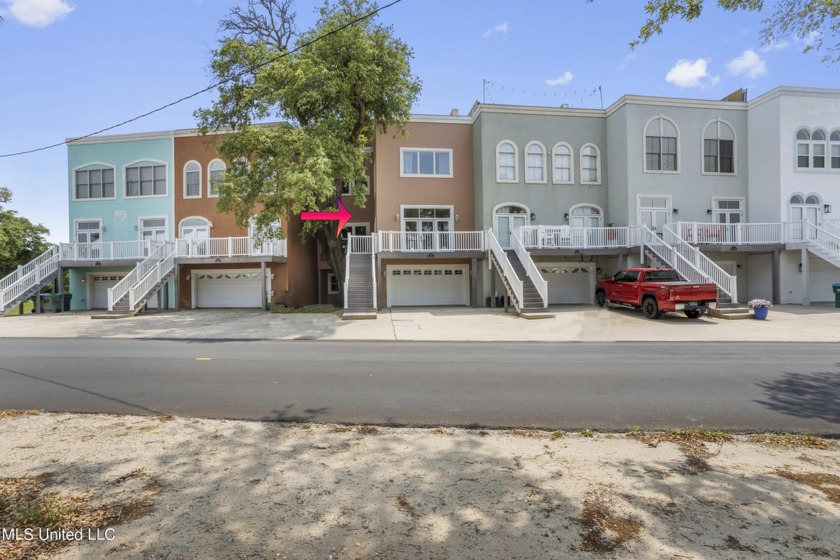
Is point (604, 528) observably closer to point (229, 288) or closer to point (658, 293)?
point (658, 293)

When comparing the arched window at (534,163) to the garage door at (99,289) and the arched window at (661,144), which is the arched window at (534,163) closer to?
the arched window at (661,144)

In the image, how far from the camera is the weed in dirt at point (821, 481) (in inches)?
134

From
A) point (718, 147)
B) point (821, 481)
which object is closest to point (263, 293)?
point (821, 481)

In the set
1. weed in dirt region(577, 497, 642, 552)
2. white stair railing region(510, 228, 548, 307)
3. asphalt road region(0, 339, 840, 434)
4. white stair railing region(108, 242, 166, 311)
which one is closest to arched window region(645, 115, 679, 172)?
white stair railing region(510, 228, 548, 307)

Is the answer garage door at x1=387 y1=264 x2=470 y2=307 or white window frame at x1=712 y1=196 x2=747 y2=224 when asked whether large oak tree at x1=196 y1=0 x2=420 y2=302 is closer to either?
garage door at x1=387 y1=264 x2=470 y2=307

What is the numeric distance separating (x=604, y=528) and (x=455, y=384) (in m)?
4.28

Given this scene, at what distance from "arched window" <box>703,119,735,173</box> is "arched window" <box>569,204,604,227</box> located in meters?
5.71

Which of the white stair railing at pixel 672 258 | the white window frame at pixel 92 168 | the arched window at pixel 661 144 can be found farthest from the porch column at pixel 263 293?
the arched window at pixel 661 144

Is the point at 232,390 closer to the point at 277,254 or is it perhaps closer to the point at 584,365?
the point at 584,365

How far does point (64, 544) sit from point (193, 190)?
26166 millimetres

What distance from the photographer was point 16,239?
30.4 metres

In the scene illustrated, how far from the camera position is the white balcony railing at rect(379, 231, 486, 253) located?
21.7m

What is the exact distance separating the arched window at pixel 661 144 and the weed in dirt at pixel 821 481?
22387mm

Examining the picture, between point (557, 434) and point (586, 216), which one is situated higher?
point (586, 216)
